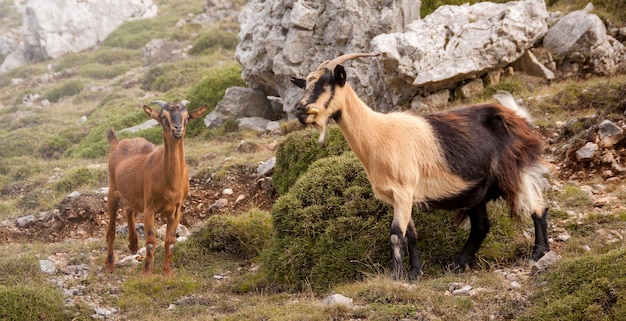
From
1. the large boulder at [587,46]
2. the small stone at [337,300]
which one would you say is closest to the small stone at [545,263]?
the small stone at [337,300]

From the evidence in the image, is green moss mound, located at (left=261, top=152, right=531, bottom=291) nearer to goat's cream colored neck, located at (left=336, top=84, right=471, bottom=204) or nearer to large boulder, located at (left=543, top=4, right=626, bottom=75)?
goat's cream colored neck, located at (left=336, top=84, right=471, bottom=204)

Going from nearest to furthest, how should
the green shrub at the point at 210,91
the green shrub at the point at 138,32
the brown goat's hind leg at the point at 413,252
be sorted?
the brown goat's hind leg at the point at 413,252, the green shrub at the point at 210,91, the green shrub at the point at 138,32

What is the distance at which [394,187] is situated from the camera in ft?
23.7

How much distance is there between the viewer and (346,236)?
831cm

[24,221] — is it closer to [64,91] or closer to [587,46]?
[587,46]

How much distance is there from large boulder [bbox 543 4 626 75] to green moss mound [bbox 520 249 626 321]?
23.9ft

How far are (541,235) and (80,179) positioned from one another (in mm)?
9559

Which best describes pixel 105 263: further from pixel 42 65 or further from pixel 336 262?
pixel 42 65

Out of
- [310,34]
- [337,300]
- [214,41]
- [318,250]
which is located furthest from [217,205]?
[214,41]

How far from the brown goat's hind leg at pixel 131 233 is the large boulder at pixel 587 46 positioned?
8.15m

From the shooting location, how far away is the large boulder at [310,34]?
551 inches

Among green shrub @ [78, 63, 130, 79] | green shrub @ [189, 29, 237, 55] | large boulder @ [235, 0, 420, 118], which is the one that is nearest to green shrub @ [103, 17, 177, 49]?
green shrub @ [78, 63, 130, 79]

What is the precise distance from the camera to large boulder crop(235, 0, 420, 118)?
1401 cm

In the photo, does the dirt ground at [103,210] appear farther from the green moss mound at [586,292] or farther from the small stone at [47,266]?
the green moss mound at [586,292]
